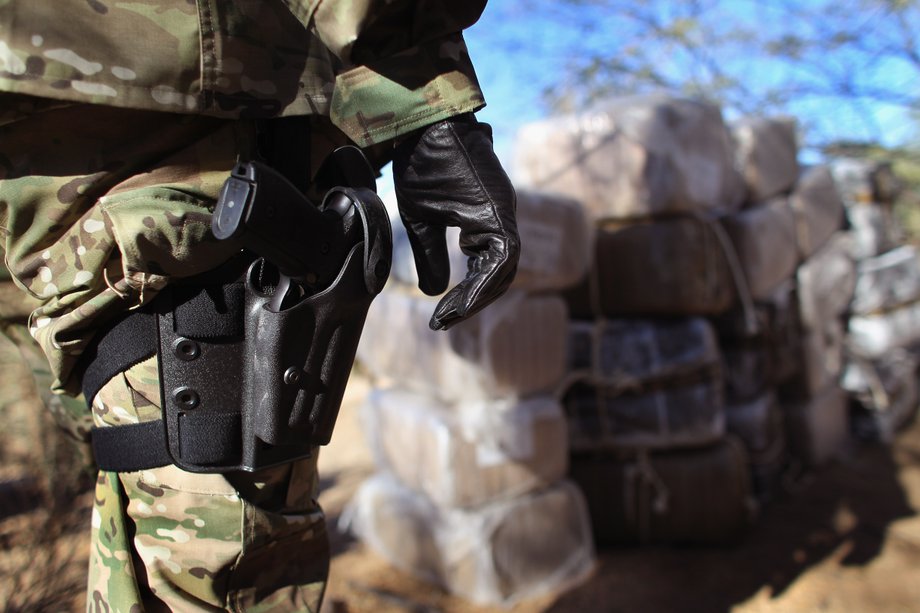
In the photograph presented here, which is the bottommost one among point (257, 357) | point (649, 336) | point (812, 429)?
point (812, 429)

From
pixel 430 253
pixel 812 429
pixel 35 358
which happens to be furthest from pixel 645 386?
pixel 35 358

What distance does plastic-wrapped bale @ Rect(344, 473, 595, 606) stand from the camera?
1.80m

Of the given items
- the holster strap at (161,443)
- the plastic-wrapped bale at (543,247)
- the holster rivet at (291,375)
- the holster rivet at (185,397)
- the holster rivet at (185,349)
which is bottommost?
the holster strap at (161,443)

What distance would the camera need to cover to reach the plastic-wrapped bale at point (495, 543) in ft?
5.89

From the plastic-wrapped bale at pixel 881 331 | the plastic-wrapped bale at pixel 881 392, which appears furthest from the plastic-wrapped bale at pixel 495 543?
the plastic-wrapped bale at pixel 881 331

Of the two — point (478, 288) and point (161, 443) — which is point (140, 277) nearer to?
point (161, 443)

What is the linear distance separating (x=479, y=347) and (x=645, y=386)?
66 cm

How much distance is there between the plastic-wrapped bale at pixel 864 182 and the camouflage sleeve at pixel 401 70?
11.1 feet

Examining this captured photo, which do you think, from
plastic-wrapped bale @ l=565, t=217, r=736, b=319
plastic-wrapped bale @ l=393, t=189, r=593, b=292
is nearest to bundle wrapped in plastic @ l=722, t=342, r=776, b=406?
plastic-wrapped bale @ l=565, t=217, r=736, b=319

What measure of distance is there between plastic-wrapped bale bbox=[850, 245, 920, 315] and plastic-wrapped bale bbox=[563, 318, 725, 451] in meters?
1.91

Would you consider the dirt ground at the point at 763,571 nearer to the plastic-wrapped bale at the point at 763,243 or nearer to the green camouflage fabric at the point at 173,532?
the plastic-wrapped bale at the point at 763,243

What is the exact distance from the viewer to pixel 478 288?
0.81 m

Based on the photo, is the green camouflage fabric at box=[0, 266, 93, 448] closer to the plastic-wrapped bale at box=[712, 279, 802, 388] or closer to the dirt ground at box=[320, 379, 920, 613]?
the dirt ground at box=[320, 379, 920, 613]

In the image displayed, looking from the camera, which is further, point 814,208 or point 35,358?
point 814,208
